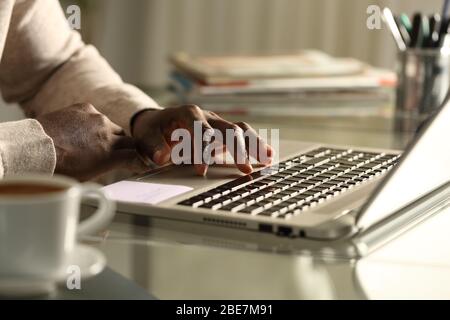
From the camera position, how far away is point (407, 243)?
0.89 meters

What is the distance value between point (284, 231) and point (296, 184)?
0.17 meters

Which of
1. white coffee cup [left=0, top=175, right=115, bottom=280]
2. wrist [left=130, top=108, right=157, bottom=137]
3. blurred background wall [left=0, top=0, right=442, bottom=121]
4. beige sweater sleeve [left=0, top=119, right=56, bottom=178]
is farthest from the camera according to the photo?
blurred background wall [left=0, top=0, right=442, bottom=121]

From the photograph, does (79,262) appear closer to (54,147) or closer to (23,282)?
(23,282)

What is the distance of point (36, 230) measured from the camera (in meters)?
0.69

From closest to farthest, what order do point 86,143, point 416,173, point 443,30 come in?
1. point 416,173
2. point 86,143
3. point 443,30

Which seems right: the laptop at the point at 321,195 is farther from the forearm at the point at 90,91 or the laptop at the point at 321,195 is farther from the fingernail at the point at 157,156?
the forearm at the point at 90,91

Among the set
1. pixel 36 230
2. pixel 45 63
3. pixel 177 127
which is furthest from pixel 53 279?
pixel 45 63

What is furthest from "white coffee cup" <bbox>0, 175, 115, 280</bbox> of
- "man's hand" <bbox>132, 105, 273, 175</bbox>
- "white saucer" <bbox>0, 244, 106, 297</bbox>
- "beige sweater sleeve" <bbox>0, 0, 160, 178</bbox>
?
"beige sweater sleeve" <bbox>0, 0, 160, 178</bbox>

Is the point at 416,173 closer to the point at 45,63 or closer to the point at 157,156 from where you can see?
the point at 157,156

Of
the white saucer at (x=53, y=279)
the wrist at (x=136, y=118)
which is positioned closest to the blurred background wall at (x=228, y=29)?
the wrist at (x=136, y=118)

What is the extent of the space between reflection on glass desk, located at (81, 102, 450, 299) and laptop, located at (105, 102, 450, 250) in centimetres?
2

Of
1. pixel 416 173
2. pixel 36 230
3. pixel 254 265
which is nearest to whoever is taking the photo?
pixel 36 230

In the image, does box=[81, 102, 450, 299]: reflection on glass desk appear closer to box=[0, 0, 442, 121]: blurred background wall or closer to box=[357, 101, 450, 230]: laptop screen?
box=[357, 101, 450, 230]: laptop screen

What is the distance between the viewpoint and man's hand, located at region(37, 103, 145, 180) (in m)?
1.11
